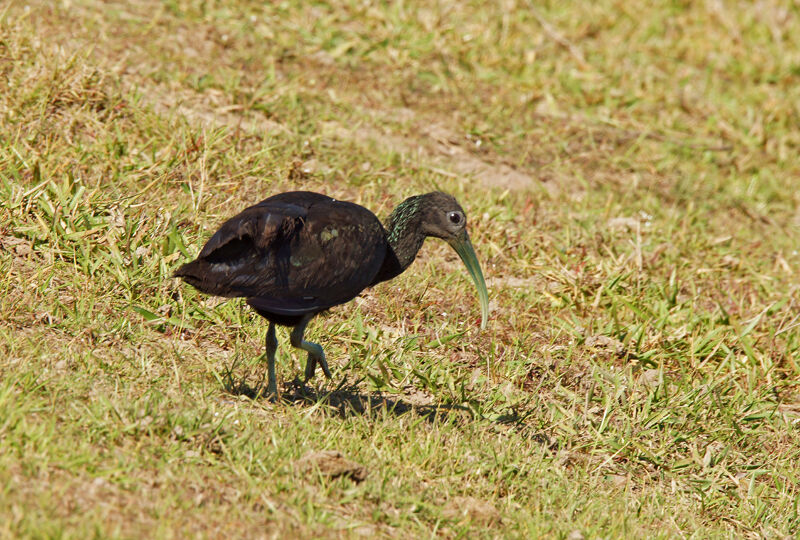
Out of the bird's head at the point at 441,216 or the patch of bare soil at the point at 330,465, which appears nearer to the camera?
the patch of bare soil at the point at 330,465

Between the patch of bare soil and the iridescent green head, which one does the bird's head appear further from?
the patch of bare soil

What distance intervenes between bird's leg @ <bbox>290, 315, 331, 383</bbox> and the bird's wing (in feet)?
0.78

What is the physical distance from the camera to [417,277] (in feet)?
21.7

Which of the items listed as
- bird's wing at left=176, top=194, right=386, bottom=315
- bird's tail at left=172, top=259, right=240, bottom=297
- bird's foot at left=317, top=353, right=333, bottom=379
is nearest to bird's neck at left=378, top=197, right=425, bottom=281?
bird's wing at left=176, top=194, right=386, bottom=315

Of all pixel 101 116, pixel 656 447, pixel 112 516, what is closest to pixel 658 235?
pixel 656 447

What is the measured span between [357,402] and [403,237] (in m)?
0.96

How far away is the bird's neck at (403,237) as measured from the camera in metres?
5.45

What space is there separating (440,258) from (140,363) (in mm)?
2631

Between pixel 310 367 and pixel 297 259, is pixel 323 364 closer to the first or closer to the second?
pixel 310 367

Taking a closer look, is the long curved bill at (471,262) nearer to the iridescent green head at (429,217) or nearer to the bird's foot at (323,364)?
the iridescent green head at (429,217)

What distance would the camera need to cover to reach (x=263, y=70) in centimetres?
861

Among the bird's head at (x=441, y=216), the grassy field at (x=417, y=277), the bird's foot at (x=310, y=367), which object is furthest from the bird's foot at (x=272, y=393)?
the bird's head at (x=441, y=216)

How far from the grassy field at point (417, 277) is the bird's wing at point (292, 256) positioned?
0.57 meters

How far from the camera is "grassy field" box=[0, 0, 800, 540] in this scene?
4.29 m
